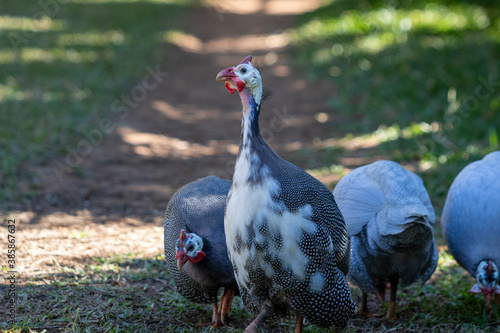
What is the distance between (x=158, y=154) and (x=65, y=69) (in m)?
3.31

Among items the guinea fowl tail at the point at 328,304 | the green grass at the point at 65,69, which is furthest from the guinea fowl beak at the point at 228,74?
the green grass at the point at 65,69

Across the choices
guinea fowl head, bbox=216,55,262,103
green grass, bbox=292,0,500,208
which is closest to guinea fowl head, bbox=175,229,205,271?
guinea fowl head, bbox=216,55,262,103

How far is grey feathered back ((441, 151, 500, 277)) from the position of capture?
3.58 meters

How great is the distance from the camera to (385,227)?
11.3 ft

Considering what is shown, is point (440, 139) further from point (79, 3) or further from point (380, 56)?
point (79, 3)

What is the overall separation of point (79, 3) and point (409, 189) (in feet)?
44.7

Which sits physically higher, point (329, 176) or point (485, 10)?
point (485, 10)

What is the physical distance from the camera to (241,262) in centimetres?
285

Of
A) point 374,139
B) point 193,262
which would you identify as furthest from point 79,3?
point 193,262

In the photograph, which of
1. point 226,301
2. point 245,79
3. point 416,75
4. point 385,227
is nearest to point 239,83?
point 245,79

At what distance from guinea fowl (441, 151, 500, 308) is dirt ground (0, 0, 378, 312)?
132 centimetres

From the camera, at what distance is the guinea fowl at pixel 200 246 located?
3287 millimetres

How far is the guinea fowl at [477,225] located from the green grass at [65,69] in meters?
3.52

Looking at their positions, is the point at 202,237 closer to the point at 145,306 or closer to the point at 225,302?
the point at 225,302
